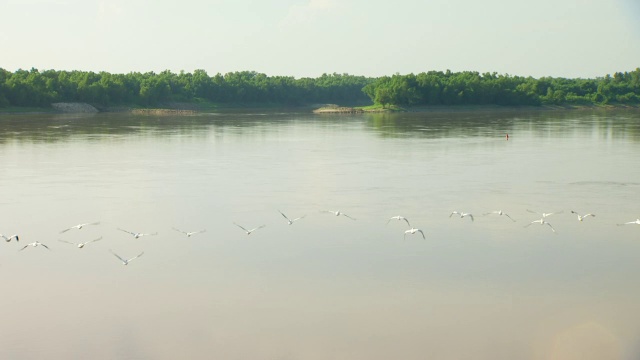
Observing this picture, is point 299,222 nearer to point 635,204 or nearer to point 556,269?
point 556,269

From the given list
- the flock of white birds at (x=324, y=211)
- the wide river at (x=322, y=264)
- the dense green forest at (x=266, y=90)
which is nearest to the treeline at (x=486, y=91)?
the dense green forest at (x=266, y=90)

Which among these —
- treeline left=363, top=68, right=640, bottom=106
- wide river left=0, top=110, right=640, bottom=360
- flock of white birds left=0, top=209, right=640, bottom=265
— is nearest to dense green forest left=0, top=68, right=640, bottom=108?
treeline left=363, top=68, right=640, bottom=106

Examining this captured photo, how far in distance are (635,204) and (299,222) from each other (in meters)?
11.6

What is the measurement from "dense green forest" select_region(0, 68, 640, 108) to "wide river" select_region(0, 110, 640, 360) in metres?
85.9

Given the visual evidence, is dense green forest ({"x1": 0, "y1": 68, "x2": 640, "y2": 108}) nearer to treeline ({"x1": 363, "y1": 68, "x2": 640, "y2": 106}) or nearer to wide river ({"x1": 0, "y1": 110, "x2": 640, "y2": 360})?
treeline ({"x1": 363, "y1": 68, "x2": 640, "y2": 106})

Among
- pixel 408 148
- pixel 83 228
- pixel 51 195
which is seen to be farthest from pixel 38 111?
pixel 83 228

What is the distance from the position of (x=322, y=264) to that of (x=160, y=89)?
128159 millimetres

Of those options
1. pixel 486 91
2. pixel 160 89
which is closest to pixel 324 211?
pixel 486 91

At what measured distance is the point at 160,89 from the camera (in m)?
143

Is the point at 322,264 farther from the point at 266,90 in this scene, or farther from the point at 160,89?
the point at 266,90

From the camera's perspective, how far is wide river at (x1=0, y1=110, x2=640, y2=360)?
1423cm

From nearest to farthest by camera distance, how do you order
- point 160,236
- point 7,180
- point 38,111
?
point 160,236 < point 7,180 < point 38,111

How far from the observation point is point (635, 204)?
27.0 meters

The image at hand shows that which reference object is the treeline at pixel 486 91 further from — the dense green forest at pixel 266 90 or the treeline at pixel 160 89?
the treeline at pixel 160 89
